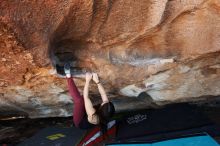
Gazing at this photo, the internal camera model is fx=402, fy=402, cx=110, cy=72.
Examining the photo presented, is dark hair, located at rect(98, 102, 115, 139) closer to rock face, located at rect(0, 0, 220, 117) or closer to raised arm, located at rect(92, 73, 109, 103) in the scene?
raised arm, located at rect(92, 73, 109, 103)

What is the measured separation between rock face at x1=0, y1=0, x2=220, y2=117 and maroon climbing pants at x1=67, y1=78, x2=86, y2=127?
0.41 ft

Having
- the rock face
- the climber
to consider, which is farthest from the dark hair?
the rock face

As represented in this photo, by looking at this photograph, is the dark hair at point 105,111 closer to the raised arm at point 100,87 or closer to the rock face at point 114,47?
the raised arm at point 100,87

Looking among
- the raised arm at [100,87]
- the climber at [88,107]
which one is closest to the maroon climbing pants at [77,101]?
the climber at [88,107]

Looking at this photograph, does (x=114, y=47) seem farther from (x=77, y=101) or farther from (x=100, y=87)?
(x=77, y=101)

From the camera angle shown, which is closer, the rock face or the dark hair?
the rock face

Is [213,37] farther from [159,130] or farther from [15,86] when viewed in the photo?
[15,86]

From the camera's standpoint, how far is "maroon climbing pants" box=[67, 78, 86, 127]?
211 cm

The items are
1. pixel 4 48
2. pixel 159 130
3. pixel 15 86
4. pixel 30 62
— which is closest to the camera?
pixel 4 48

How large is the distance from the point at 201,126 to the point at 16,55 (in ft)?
4.13

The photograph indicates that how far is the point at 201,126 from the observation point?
8.21 ft

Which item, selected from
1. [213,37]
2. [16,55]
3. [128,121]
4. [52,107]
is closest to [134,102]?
[128,121]

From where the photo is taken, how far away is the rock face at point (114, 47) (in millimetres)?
1748

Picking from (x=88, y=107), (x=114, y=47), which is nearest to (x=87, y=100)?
(x=88, y=107)
